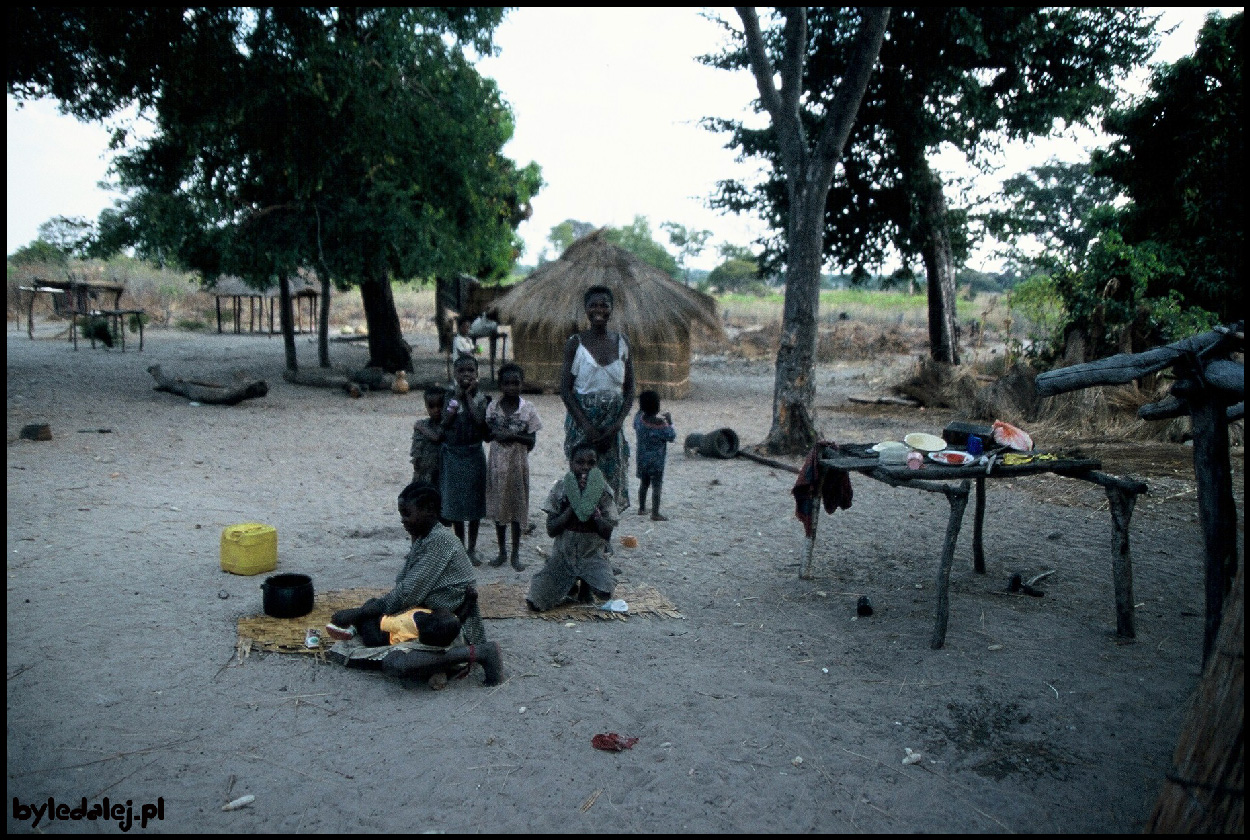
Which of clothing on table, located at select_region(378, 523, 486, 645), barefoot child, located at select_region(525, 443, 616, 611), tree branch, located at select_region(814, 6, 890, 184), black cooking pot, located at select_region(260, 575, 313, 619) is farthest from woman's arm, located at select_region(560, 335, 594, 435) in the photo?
tree branch, located at select_region(814, 6, 890, 184)

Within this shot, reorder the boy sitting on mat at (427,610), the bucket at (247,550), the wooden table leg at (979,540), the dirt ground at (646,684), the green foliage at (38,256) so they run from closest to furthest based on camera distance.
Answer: the dirt ground at (646,684)
the boy sitting on mat at (427,610)
the bucket at (247,550)
the wooden table leg at (979,540)
the green foliage at (38,256)

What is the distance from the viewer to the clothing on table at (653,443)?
7.37 m

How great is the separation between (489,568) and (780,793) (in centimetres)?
306

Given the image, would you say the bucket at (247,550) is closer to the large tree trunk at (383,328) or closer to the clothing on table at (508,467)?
the clothing on table at (508,467)

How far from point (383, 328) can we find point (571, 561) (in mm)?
13927

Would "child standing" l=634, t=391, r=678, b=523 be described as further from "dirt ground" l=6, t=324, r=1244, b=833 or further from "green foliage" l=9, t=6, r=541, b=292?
"green foliage" l=9, t=6, r=541, b=292

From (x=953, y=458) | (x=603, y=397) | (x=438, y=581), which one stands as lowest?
(x=438, y=581)

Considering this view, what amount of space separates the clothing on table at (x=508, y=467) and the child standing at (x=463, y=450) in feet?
0.21

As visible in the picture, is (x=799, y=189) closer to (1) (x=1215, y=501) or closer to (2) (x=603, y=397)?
(2) (x=603, y=397)

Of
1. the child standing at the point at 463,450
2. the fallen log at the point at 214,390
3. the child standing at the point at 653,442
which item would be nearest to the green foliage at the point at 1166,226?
the child standing at the point at 653,442

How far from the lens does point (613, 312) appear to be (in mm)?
15469

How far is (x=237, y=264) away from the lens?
14.0m

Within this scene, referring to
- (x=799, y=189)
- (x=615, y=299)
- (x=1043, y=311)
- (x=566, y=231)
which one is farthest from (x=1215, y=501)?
(x=566, y=231)

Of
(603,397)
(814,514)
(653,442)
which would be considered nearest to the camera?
(603,397)
